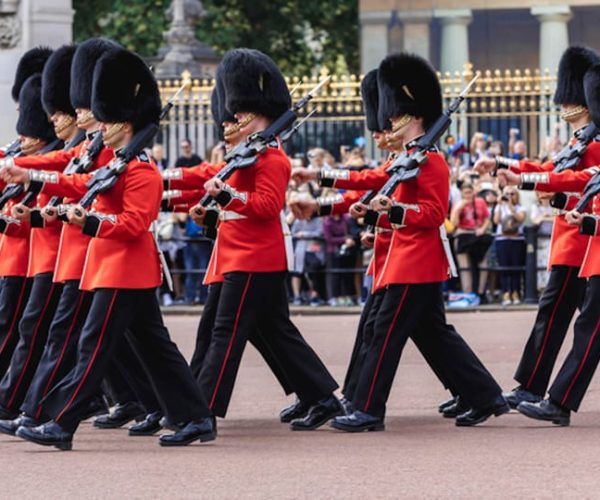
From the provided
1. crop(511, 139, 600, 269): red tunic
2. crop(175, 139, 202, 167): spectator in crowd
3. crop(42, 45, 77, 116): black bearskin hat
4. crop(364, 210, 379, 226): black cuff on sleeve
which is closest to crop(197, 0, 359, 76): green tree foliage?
crop(175, 139, 202, 167): spectator in crowd

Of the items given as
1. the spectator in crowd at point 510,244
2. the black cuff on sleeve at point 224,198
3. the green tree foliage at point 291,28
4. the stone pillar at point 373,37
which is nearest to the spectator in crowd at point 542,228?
the spectator in crowd at point 510,244

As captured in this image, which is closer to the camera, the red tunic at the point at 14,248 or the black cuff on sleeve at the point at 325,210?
the black cuff on sleeve at the point at 325,210

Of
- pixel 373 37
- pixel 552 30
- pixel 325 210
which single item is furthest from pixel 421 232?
pixel 552 30

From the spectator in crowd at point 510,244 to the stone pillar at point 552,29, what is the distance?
1602 centimetres

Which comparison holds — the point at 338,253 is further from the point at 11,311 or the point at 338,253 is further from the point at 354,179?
the point at 354,179

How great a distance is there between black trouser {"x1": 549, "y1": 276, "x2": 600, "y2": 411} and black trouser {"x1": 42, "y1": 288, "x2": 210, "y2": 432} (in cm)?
170

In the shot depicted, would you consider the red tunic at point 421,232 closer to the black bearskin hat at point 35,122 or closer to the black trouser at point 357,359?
the black trouser at point 357,359

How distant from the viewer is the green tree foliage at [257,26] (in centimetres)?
3147

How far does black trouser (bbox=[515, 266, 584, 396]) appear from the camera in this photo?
10.5 meters

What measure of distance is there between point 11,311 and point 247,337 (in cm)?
131

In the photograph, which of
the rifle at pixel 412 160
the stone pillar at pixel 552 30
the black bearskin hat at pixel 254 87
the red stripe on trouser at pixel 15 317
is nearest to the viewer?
the rifle at pixel 412 160

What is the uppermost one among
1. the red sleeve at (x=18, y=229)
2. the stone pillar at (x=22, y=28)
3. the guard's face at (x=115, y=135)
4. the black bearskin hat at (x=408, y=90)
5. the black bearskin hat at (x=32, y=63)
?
the stone pillar at (x=22, y=28)

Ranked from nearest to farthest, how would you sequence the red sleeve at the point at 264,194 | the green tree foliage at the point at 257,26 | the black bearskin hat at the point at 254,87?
1. the red sleeve at the point at 264,194
2. the black bearskin hat at the point at 254,87
3. the green tree foliage at the point at 257,26

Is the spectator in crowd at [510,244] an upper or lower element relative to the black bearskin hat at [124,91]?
lower
